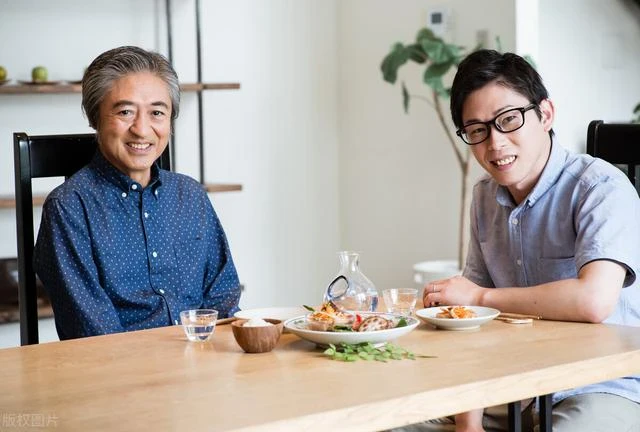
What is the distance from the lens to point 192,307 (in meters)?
2.32

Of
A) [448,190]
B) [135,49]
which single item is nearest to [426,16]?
[448,190]

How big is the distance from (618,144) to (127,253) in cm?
115

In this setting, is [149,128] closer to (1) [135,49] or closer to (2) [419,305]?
(1) [135,49]

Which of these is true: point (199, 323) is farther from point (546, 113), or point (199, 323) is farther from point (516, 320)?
point (546, 113)

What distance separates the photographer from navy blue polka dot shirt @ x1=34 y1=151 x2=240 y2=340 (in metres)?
2.11

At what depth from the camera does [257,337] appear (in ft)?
5.42

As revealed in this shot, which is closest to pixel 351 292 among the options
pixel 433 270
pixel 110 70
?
pixel 110 70

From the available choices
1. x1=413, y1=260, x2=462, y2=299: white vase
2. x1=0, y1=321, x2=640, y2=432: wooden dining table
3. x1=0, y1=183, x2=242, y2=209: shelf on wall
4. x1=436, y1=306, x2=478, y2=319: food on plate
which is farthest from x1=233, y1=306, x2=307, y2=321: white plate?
x1=413, y1=260, x2=462, y2=299: white vase

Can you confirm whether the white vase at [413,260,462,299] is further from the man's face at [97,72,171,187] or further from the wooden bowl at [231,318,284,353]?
the wooden bowl at [231,318,284,353]

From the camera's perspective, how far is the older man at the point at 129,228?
212 centimetres

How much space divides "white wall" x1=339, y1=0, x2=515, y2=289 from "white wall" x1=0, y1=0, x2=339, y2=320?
103 mm

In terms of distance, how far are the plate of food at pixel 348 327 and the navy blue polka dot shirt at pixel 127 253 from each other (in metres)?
0.53

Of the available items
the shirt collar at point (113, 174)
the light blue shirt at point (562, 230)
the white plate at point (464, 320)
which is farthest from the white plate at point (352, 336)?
the shirt collar at point (113, 174)

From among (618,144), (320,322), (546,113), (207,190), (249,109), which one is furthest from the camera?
(249,109)
